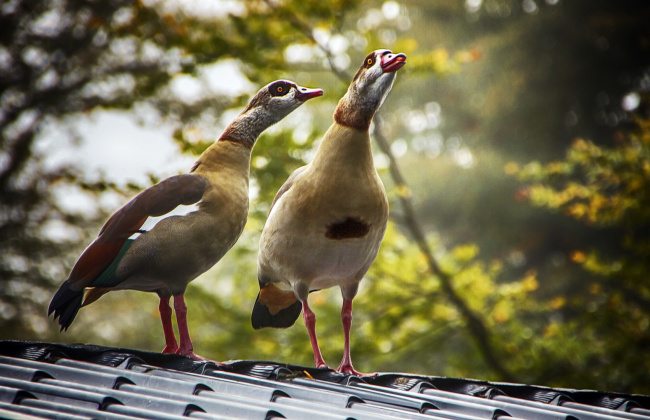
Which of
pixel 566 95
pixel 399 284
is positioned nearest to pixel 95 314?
pixel 399 284

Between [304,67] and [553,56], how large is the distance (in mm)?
5673

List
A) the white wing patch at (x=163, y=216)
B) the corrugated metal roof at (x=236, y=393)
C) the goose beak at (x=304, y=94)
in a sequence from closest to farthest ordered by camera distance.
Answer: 1. the corrugated metal roof at (x=236, y=393)
2. the white wing patch at (x=163, y=216)
3. the goose beak at (x=304, y=94)

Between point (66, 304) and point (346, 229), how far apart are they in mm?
1076

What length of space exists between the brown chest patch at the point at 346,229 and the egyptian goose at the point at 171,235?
368mm

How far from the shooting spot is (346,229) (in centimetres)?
240

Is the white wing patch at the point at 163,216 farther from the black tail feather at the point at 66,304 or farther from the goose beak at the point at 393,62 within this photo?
the goose beak at the point at 393,62

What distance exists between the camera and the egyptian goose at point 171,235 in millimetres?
2174

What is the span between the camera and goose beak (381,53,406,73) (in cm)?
236

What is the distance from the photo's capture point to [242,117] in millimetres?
2604

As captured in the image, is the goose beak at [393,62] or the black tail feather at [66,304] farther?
the goose beak at [393,62]

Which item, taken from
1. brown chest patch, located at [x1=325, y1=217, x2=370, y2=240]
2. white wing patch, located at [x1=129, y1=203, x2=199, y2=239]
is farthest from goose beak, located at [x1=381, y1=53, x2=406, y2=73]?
white wing patch, located at [x1=129, y1=203, x2=199, y2=239]

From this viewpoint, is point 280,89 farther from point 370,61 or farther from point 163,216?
point 163,216

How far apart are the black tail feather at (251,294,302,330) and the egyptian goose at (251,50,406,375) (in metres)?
0.30

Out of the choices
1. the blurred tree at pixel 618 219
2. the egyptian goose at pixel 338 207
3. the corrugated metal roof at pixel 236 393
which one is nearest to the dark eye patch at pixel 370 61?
the egyptian goose at pixel 338 207
